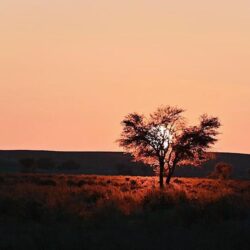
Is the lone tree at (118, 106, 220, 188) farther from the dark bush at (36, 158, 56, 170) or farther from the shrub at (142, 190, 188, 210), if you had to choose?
the dark bush at (36, 158, 56, 170)

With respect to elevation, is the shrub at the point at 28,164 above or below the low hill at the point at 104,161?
below

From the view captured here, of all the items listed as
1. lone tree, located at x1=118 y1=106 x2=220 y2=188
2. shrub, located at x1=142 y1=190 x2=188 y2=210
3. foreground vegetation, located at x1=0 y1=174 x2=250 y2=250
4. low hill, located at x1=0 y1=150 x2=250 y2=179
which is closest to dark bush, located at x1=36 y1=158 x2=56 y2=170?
low hill, located at x1=0 y1=150 x2=250 y2=179

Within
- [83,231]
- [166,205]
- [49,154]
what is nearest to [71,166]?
[49,154]

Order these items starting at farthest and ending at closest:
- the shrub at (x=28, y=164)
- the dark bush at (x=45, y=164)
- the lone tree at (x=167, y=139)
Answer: the dark bush at (x=45, y=164), the shrub at (x=28, y=164), the lone tree at (x=167, y=139)

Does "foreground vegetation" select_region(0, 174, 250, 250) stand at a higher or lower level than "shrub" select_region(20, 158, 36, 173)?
lower

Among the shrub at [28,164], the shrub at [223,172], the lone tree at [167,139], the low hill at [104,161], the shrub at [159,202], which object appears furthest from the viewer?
the low hill at [104,161]

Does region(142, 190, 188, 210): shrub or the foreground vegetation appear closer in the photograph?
the foreground vegetation

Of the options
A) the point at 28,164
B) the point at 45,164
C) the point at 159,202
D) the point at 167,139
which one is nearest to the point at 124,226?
the point at 159,202

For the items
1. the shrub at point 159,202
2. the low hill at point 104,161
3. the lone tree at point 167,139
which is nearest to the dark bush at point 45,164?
the low hill at point 104,161

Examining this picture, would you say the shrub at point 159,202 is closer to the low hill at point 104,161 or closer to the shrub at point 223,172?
the shrub at point 223,172

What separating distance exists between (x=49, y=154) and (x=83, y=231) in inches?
6589

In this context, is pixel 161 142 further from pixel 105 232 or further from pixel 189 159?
pixel 105 232

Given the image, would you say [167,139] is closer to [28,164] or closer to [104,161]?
[28,164]

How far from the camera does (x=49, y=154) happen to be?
606 ft
